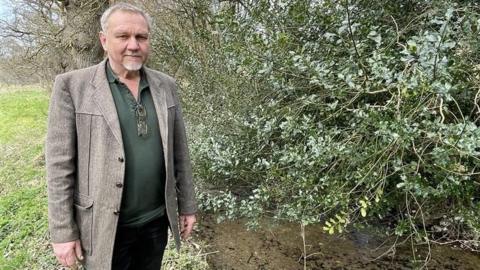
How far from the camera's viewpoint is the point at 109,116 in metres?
2.12

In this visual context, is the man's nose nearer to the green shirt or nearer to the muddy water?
the green shirt

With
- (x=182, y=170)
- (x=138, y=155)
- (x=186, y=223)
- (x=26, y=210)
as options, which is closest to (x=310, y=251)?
(x=186, y=223)

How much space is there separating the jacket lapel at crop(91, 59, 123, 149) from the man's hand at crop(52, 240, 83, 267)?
637 millimetres

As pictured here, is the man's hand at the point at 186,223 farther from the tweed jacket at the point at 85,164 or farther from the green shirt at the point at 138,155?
the tweed jacket at the point at 85,164

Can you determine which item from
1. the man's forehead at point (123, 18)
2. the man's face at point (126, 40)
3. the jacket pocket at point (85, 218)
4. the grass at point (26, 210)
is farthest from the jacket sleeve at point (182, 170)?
the grass at point (26, 210)

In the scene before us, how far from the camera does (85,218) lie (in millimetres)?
2199

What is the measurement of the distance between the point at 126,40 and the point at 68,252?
123 centimetres

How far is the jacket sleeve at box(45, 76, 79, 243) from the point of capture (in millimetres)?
2084

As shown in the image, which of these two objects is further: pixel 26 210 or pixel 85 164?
pixel 26 210

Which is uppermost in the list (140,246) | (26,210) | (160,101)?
(160,101)

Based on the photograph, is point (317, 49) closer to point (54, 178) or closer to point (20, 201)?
point (54, 178)

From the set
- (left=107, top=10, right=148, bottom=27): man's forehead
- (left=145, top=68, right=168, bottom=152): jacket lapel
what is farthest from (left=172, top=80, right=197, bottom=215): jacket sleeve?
(left=107, top=10, right=148, bottom=27): man's forehead

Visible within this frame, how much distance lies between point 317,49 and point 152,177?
1855 millimetres

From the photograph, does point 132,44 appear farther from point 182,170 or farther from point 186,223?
point 186,223
